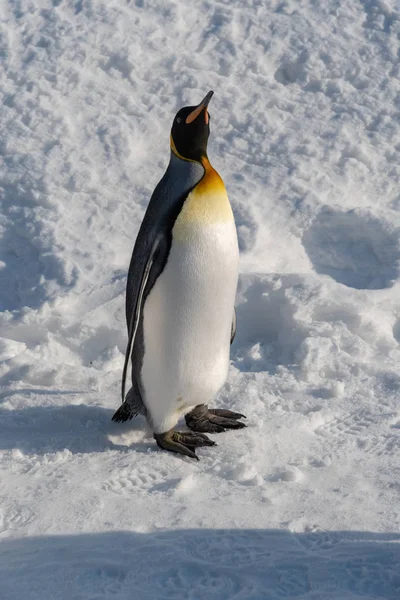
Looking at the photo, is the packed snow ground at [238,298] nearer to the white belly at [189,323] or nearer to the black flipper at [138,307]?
the white belly at [189,323]

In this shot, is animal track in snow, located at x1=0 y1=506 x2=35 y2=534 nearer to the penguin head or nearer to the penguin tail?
the penguin tail

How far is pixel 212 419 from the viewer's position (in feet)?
11.7

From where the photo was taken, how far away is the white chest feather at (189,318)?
3215 millimetres

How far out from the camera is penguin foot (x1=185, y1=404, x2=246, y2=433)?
350cm

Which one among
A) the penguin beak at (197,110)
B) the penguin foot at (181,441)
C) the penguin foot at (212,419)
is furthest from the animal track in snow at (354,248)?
the penguin beak at (197,110)

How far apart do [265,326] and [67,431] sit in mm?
1399

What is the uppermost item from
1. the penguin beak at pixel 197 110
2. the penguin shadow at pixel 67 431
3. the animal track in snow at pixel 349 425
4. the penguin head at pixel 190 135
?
the penguin beak at pixel 197 110

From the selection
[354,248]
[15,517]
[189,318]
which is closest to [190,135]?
[189,318]

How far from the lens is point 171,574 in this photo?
2.36 metres

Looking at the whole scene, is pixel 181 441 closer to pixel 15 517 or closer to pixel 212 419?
pixel 212 419

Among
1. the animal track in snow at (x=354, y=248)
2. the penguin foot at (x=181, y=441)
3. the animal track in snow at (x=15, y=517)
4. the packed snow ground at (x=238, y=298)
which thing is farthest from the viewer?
the animal track in snow at (x=354, y=248)

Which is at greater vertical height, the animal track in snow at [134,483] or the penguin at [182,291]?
the penguin at [182,291]

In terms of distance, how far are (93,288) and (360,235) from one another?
68.6 inches

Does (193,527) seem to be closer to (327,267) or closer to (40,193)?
(327,267)
